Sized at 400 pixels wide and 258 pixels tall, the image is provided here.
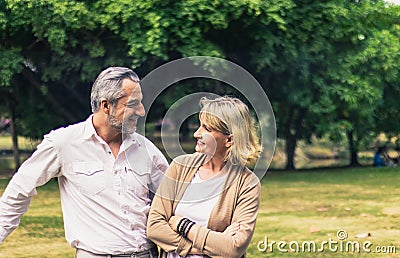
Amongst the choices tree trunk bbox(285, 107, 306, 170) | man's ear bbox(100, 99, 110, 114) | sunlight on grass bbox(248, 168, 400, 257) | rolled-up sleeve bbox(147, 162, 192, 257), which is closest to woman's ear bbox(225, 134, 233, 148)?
rolled-up sleeve bbox(147, 162, 192, 257)

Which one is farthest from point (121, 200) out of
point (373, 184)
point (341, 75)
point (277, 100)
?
point (277, 100)

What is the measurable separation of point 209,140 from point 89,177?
57cm

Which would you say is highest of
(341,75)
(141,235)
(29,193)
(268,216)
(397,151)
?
(29,193)

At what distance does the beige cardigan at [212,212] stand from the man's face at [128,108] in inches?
9.9

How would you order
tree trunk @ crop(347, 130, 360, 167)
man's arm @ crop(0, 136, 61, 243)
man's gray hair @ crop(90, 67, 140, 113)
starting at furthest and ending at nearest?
tree trunk @ crop(347, 130, 360, 167)
man's arm @ crop(0, 136, 61, 243)
man's gray hair @ crop(90, 67, 140, 113)

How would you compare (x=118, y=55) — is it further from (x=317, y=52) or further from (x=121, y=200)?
(x=121, y=200)

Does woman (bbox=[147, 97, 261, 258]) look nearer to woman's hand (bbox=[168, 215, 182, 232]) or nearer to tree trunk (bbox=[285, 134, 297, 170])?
woman's hand (bbox=[168, 215, 182, 232])

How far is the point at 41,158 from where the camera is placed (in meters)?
2.96

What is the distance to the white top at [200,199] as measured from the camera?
274cm

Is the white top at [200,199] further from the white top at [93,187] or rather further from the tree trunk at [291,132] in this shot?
the tree trunk at [291,132]

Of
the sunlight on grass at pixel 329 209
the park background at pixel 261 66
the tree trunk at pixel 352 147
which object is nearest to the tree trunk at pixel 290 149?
the park background at pixel 261 66

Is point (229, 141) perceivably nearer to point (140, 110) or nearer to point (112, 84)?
point (140, 110)

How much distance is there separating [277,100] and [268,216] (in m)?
6.21

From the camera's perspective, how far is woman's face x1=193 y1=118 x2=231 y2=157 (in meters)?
2.69
